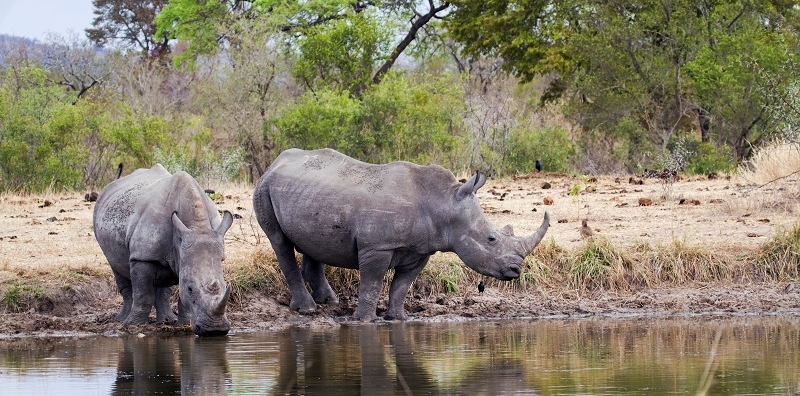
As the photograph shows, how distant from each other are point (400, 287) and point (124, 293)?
2561 millimetres

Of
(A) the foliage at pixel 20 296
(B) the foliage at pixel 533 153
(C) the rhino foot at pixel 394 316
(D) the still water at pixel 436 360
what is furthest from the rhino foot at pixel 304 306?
(B) the foliage at pixel 533 153

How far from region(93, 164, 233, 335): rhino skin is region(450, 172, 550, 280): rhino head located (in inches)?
85.1

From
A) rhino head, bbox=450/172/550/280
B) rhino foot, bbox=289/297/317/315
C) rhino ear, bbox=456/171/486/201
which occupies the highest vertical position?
rhino ear, bbox=456/171/486/201

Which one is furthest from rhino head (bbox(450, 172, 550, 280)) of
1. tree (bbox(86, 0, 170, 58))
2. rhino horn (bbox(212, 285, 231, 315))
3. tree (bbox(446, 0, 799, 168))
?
tree (bbox(86, 0, 170, 58))

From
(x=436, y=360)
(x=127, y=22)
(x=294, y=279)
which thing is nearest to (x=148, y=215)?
(x=294, y=279)

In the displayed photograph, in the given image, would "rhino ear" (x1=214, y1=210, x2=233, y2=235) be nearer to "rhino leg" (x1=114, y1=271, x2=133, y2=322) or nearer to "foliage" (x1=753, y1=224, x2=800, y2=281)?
"rhino leg" (x1=114, y1=271, x2=133, y2=322)

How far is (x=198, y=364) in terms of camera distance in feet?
29.8

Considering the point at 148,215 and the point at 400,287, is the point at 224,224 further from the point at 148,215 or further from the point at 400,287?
the point at 400,287

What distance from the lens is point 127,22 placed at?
52750 millimetres

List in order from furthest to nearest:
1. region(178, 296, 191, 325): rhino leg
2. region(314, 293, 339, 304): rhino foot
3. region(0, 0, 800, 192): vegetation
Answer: region(0, 0, 800, 192): vegetation, region(314, 293, 339, 304): rhino foot, region(178, 296, 191, 325): rhino leg

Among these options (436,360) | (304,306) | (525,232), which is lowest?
(436,360)

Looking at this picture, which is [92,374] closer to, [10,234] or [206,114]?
[10,234]

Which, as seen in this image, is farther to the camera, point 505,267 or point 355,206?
point 355,206

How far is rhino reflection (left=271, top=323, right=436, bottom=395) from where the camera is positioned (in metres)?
7.96
